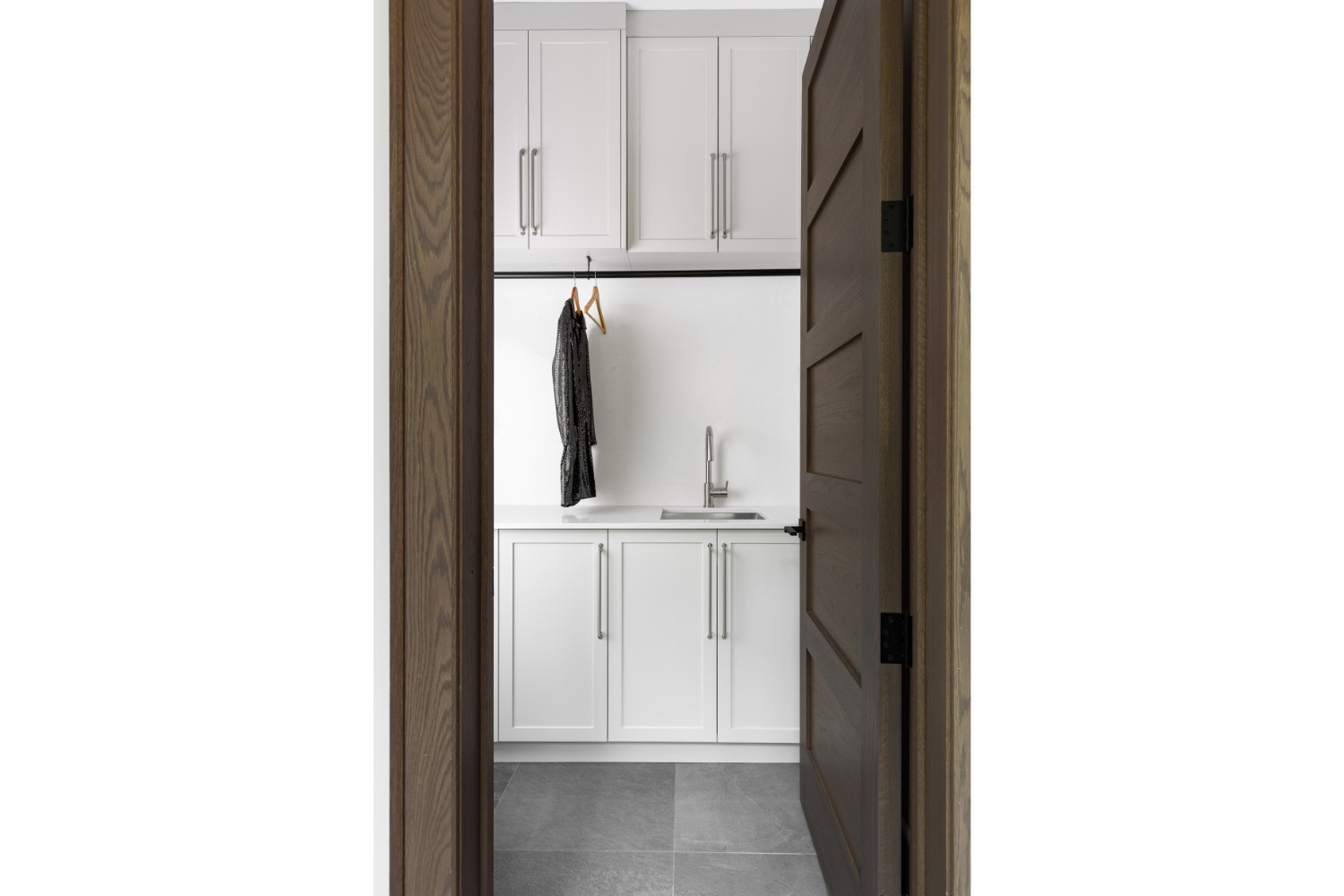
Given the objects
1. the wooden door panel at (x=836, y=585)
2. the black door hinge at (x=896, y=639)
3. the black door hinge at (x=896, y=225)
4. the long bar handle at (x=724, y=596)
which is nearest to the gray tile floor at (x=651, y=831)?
the long bar handle at (x=724, y=596)

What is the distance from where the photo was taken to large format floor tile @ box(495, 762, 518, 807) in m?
2.32

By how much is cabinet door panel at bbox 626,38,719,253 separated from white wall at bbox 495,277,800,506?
1.03 ft

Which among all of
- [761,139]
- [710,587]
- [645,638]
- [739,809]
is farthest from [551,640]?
[761,139]

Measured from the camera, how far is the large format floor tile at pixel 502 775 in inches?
91.4

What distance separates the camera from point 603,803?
2.23 m

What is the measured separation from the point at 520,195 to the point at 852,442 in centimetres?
177

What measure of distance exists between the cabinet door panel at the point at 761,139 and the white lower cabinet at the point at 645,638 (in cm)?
114

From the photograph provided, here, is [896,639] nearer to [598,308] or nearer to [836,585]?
[836,585]

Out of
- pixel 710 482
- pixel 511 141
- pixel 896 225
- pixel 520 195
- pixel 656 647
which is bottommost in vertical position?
pixel 656 647

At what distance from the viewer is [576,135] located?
8.63 ft
